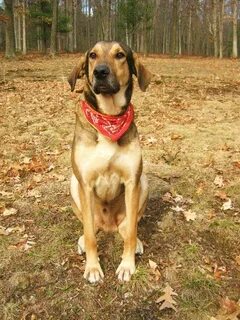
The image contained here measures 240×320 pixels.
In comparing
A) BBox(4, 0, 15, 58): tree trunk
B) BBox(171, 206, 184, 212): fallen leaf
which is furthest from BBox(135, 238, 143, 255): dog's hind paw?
BBox(4, 0, 15, 58): tree trunk

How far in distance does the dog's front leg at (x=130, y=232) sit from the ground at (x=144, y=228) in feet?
0.31

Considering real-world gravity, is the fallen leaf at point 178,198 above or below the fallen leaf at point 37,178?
below

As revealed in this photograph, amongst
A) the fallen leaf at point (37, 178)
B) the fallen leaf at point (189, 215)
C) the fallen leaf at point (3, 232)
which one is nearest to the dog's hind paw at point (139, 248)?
the fallen leaf at point (189, 215)

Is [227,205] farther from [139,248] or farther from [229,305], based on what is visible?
[229,305]

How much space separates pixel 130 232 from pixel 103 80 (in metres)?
1.46

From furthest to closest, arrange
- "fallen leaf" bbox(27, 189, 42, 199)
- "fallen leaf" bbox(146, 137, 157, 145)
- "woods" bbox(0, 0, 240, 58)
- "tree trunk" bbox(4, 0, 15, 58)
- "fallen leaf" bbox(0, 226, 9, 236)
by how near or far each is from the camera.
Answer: "woods" bbox(0, 0, 240, 58) → "tree trunk" bbox(4, 0, 15, 58) → "fallen leaf" bbox(146, 137, 157, 145) → "fallen leaf" bbox(27, 189, 42, 199) → "fallen leaf" bbox(0, 226, 9, 236)

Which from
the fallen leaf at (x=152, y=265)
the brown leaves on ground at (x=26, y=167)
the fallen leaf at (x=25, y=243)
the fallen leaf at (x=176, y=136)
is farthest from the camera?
the fallen leaf at (x=176, y=136)

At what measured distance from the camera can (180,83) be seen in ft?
45.4

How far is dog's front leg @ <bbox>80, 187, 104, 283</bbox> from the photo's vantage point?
3934 millimetres

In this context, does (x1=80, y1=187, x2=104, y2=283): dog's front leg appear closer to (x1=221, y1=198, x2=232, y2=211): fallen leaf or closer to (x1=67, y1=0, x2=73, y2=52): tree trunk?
(x1=221, y1=198, x2=232, y2=211): fallen leaf

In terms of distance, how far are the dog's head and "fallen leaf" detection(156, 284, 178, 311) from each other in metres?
1.85

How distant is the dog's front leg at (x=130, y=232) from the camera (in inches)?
156

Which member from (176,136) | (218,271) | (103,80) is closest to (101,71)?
(103,80)

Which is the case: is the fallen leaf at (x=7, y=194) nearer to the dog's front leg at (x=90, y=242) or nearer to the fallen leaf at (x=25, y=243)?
the fallen leaf at (x=25, y=243)
